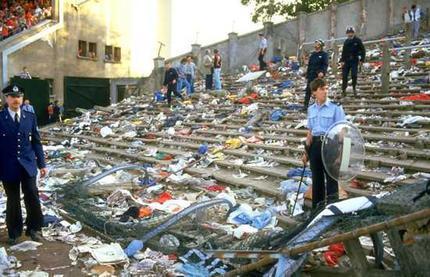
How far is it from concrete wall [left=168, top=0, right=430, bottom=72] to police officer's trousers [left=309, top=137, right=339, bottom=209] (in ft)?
61.8

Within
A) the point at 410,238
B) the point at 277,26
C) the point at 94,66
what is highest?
the point at 277,26

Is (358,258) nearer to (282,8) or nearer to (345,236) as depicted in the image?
(345,236)

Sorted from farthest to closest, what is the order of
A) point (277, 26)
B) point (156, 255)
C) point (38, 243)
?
1. point (277, 26)
2. point (38, 243)
3. point (156, 255)

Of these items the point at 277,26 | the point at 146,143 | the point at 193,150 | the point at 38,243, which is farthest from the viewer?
the point at 277,26

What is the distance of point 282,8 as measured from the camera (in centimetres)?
3338

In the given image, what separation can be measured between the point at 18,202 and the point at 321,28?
2103cm

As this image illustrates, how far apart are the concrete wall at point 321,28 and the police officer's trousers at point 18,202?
18.6 metres

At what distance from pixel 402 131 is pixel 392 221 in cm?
650

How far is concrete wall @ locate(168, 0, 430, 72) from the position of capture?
23.5 meters

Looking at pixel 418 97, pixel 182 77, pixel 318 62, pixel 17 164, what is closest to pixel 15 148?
pixel 17 164

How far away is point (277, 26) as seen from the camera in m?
25.2

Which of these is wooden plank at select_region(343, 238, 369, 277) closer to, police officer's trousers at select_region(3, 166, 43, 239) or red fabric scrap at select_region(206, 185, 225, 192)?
police officer's trousers at select_region(3, 166, 43, 239)

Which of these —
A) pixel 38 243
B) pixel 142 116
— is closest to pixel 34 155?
pixel 38 243

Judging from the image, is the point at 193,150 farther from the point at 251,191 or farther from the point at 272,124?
the point at 251,191
